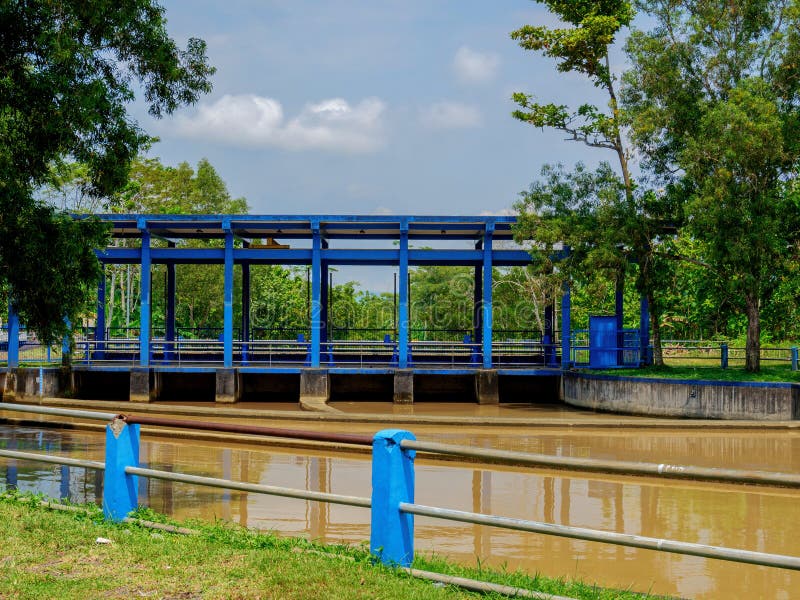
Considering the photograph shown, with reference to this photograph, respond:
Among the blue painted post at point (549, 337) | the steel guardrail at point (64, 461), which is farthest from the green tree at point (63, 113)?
the blue painted post at point (549, 337)

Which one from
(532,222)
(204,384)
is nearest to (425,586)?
(532,222)

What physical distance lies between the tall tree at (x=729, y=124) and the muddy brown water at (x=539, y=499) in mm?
6628

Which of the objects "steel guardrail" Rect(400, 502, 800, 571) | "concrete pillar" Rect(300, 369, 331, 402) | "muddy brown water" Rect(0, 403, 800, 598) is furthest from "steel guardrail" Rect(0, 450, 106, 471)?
"concrete pillar" Rect(300, 369, 331, 402)

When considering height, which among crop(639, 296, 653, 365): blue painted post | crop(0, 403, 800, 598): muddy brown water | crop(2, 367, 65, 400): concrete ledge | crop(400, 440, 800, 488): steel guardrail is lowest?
crop(0, 403, 800, 598): muddy brown water

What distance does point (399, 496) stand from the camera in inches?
192

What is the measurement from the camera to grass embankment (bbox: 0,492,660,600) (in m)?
4.62

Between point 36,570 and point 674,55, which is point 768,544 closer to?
point 36,570

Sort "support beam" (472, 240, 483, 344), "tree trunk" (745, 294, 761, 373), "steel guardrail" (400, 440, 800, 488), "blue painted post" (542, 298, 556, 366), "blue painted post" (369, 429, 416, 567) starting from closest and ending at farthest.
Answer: "steel guardrail" (400, 440, 800, 488)
"blue painted post" (369, 429, 416, 567)
"tree trunk" (745, 294, 761, 373)
"blue painted post" (542, 298, 556, 366)
"support beam" (472, 240, 483, 344)

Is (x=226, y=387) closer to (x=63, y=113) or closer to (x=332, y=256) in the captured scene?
(x=332, y=256)

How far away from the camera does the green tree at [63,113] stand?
13.1 metres

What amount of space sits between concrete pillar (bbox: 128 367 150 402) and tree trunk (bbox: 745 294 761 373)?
708 inches

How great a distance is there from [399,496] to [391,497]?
67mm

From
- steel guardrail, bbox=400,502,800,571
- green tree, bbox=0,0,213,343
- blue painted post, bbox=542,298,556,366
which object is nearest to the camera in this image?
steel guardrail, bbox=400,502,800,571

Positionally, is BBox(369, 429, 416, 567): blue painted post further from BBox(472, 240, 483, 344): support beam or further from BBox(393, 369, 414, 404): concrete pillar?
BBox(472, 240, 483, 344): support beam
